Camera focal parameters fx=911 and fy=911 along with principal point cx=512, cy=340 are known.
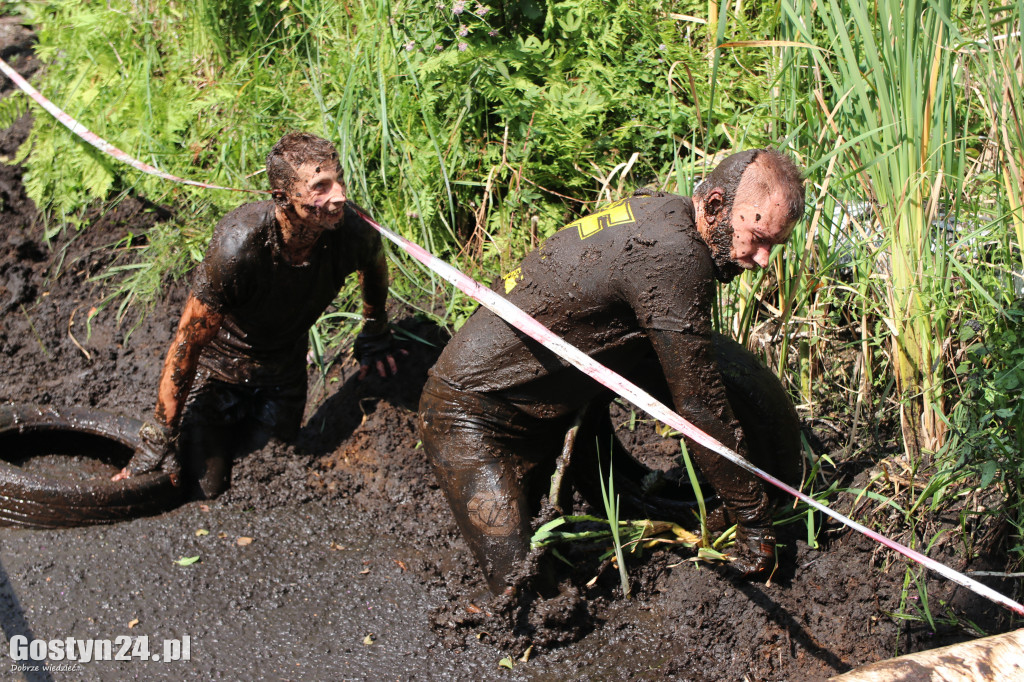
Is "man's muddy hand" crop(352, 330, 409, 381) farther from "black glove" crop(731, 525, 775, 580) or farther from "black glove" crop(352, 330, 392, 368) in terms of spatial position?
"black glove" crop(731, 525, 775, 580)

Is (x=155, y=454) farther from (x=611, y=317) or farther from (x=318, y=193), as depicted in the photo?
(x=611, y=317)

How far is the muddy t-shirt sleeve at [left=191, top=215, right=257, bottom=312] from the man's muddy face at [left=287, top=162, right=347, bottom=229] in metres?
0.28

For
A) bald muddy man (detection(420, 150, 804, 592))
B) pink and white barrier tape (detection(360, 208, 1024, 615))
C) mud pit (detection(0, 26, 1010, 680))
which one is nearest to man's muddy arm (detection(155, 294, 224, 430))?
mud pit (detection(0, 26, 1010, 680))

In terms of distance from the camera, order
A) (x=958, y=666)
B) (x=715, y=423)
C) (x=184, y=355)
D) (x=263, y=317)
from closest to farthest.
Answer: (x=958, y=666)
(x=715, y=423)
(x=184, y=355)
(x=263, y=317)

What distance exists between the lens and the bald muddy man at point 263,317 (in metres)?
3.32

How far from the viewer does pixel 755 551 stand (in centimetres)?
294

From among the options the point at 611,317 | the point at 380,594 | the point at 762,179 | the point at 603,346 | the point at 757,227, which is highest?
the point at 762,179

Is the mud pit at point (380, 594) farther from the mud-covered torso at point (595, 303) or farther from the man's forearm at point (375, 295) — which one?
the mud-covered torso at point (595, 303)

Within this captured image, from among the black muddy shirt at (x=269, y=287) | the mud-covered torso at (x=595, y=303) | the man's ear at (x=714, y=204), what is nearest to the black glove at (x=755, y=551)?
the mud-covered torso at (x=595, y=303)

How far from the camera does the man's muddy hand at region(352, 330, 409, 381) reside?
4156 millimetres

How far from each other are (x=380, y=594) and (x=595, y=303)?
139 centimetres

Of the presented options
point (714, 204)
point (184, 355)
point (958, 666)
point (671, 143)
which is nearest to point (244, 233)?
point (184, 355)

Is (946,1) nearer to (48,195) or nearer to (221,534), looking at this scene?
(221,534)

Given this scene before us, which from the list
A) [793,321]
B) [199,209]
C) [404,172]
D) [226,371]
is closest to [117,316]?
[199,209]
